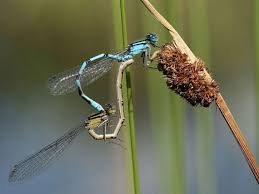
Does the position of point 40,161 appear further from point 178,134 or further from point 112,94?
point 178,134

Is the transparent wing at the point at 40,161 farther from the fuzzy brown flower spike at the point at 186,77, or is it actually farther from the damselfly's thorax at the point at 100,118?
the fuzzy brown flower spike at the point at 186,77

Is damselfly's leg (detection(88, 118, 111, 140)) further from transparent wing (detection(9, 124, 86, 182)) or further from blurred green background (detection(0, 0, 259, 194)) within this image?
blurred green background (detection(0, 0, 259, 194))

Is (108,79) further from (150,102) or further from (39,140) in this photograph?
(39,140)

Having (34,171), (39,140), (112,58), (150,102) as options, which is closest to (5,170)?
(39,140)

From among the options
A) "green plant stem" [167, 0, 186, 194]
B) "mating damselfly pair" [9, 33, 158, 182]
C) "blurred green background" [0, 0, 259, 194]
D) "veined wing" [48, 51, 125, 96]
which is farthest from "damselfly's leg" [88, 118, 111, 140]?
"green plant stem" [167, 0, 186, 194]

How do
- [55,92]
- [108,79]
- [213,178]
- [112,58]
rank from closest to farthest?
1. [112,58]
2. [55,92]
3. [108,79]
4. [213,178]

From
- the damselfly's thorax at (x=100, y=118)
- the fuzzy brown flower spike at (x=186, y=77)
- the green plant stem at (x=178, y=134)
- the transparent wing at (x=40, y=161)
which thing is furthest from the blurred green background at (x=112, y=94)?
the fuzzy brown flower spike at (x=186, y=77)

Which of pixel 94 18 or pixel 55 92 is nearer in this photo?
pixel 55 92

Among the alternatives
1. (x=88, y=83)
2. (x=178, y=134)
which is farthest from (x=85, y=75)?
(x=178, y=134)
